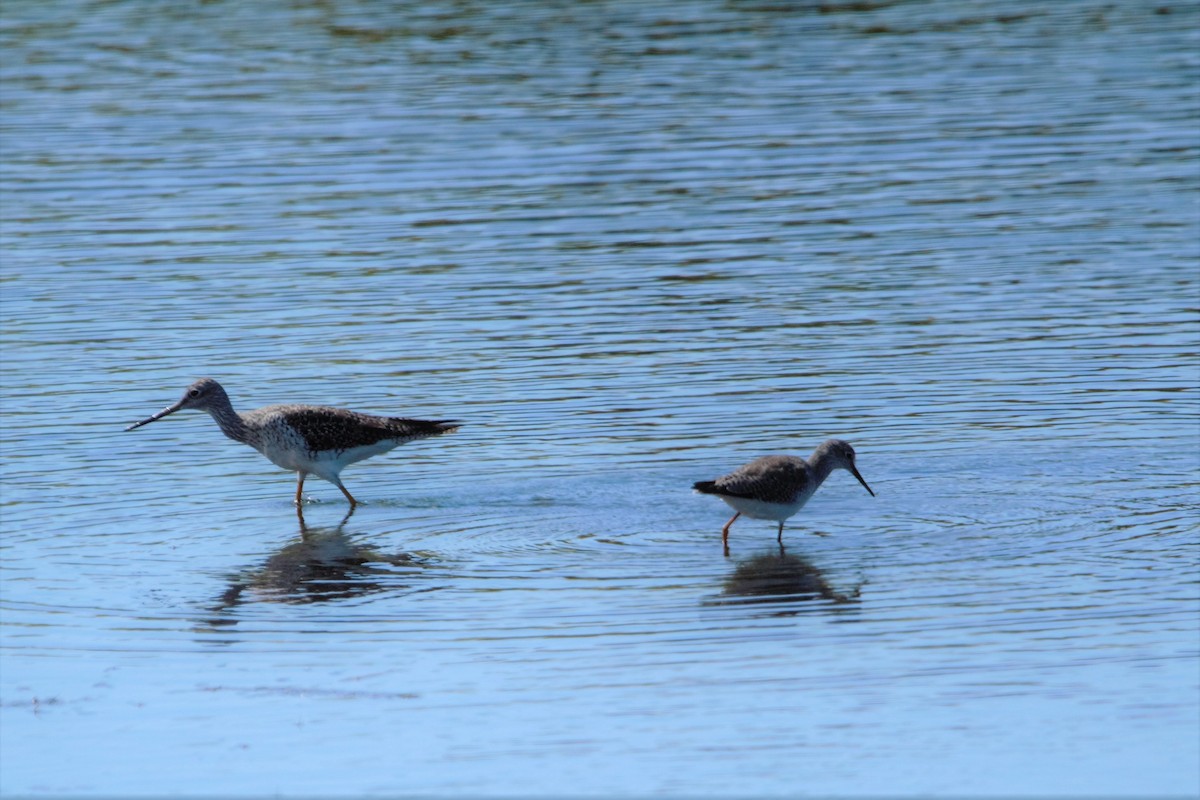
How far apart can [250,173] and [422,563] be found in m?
16.2

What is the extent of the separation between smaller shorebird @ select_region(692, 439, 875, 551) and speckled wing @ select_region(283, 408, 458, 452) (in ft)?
10.1

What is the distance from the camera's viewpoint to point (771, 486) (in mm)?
13773

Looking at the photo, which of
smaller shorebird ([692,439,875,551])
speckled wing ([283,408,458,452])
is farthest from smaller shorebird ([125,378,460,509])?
smaller shorebird ([692,439,875,551])

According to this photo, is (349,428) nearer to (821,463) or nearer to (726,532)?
(726,532)

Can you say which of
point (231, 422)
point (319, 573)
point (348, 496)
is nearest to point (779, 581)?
point (319, 573)

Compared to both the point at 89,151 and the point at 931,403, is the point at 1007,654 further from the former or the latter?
the point at 89,151

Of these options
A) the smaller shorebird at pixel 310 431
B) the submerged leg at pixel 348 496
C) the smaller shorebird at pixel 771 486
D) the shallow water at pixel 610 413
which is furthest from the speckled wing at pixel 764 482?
the submerged leg at pixel 348 496

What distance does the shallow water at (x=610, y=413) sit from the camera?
10.6 meters

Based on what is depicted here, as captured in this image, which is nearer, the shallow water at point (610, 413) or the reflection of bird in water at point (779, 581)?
the shallow water at point (610, 413)

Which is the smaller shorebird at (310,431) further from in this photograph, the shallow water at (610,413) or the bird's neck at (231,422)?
the shallow water at (610,413)

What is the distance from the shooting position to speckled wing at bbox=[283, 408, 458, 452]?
617 inches

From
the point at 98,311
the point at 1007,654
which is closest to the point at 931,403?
the point at 1007,654

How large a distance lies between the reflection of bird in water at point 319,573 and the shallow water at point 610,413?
7cm

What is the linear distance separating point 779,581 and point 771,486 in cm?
81
